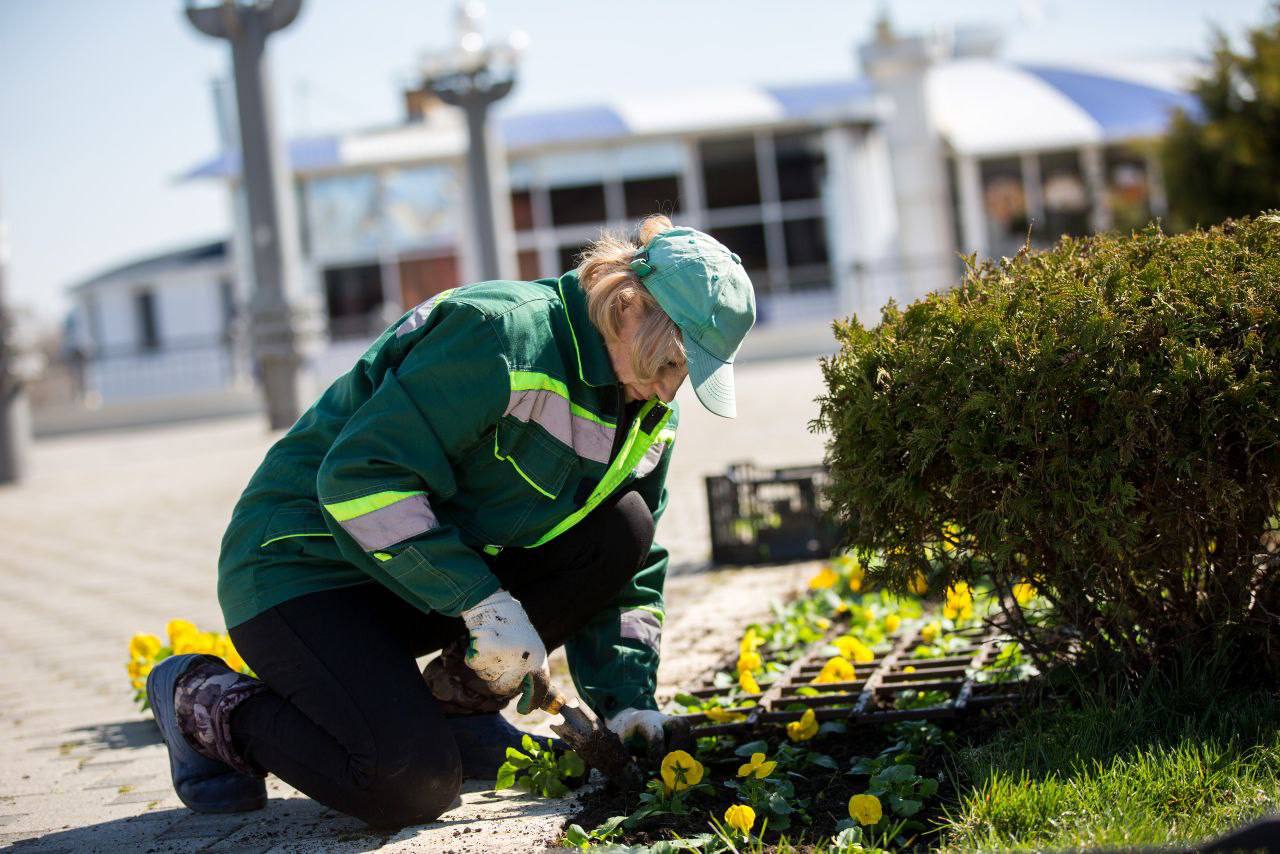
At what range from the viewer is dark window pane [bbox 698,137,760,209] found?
25.4m

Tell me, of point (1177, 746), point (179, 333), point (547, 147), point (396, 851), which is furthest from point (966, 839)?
point (179, 333)

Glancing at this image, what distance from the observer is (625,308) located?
2844mm

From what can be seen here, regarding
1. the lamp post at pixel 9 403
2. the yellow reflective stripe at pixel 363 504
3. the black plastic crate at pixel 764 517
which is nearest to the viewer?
the yellow reflective stripe at pixel 363 504

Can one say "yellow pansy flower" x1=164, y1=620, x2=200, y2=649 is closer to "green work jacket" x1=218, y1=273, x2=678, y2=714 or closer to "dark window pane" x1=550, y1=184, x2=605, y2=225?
"green work jacket" x1=218, y1=273, x2=678, y2=714

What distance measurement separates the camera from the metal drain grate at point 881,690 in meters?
3.22

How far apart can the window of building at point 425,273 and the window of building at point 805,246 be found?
654 cm

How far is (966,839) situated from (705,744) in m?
0.98

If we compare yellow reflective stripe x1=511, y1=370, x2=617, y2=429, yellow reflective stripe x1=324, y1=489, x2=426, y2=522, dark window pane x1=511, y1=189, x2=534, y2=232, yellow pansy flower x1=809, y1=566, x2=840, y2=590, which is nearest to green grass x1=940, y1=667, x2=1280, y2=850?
yellow reflective stripe x1=511, y1=370, x2=617, y2=429

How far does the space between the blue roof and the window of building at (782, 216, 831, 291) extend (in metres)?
5.57

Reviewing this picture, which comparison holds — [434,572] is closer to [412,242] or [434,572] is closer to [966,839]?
[966,839]

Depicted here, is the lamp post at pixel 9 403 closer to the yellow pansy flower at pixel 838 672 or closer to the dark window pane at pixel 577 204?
the yellow pansy flower at pixel 838 672

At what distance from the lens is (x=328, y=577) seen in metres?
2.99

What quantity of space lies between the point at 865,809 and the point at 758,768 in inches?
15.0

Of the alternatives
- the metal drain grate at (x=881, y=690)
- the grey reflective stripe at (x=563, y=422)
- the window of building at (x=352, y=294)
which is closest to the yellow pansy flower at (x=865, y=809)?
the metal drain grate at (x=881, y=690)
